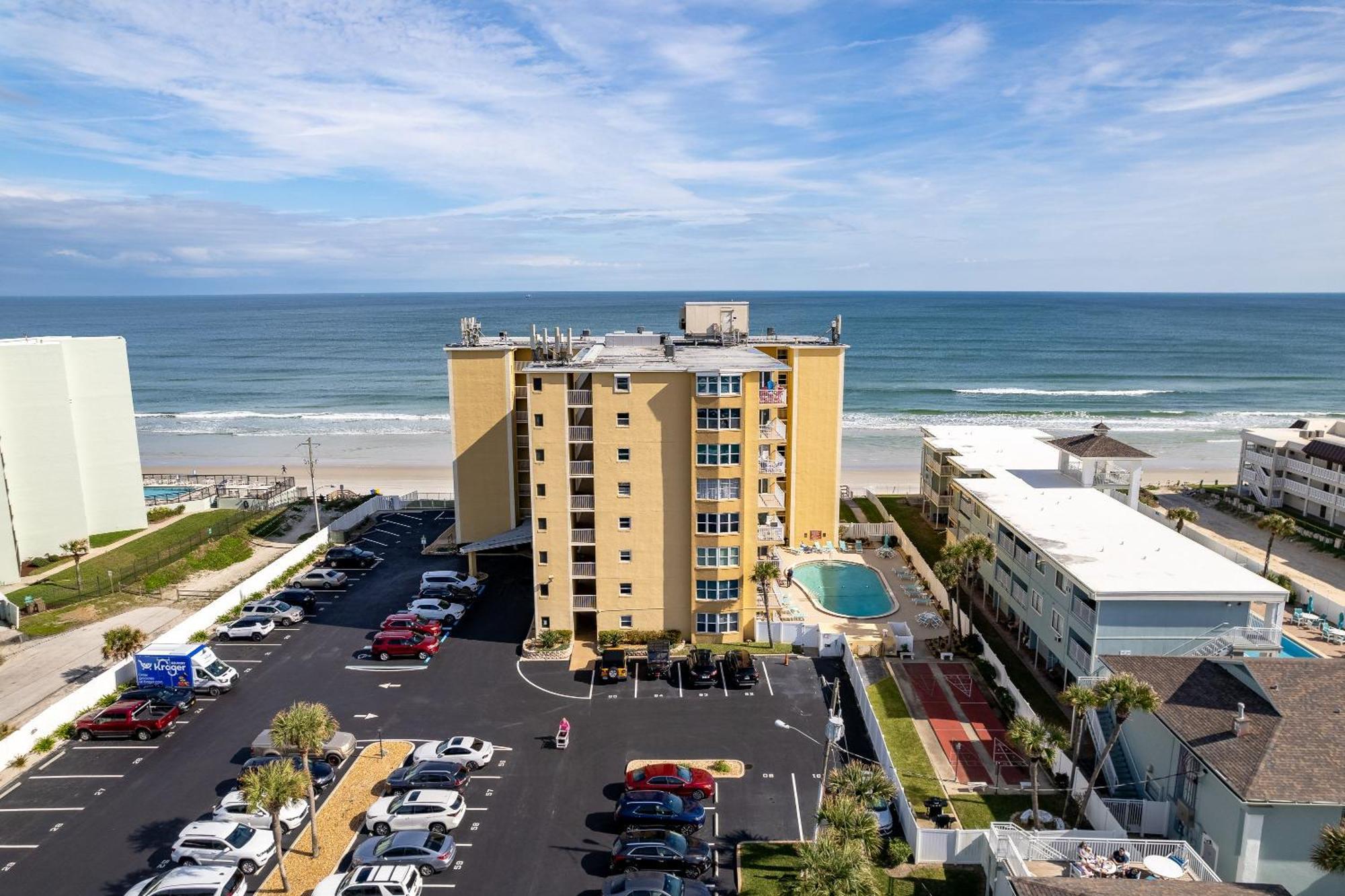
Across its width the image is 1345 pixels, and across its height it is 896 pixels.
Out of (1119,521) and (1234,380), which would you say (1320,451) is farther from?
(1234,380)

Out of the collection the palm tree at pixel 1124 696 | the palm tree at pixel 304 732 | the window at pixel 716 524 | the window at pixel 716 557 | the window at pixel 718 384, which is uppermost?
the window at pixel 718 384

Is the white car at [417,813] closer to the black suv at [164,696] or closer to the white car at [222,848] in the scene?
the white car at [222,848]

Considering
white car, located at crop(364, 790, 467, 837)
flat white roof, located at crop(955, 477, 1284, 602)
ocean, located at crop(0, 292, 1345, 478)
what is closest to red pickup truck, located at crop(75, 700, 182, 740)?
white car, located at crop(364, 790, 467, 837)

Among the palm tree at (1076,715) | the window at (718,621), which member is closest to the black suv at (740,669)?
the window at (718,621)

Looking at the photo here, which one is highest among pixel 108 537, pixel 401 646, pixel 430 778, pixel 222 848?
pixel 108 537

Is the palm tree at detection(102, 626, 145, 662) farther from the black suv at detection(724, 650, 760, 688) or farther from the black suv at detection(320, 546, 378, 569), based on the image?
the black suv at detection(724, 650, 760, 688)

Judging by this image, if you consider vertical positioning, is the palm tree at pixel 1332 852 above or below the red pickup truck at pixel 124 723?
above

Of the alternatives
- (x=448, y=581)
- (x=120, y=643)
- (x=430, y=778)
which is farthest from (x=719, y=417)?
(x=120, y=643)

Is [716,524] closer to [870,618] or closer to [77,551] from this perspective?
[870,618]
